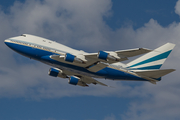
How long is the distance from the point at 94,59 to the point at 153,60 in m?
18.8

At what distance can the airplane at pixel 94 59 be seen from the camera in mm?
49838

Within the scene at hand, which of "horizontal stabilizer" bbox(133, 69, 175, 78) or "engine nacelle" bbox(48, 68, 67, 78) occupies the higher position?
"horizontal stabilizer" bbox(133, 69, 175, 78)

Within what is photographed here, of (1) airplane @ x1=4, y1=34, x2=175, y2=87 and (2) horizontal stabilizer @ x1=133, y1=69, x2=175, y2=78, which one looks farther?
(2) horizontal stabilizer @ x1=133, y1=69, x2=175, y2=78

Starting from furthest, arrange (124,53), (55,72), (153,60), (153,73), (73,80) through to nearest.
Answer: (73,80)
(55,72)
(153,60)
(153,73)
(124,53)

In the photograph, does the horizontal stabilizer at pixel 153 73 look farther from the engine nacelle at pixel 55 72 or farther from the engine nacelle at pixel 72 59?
the engine nacelle at pixel 55 72

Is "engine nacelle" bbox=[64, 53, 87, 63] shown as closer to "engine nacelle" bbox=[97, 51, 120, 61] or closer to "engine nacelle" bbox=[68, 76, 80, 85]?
"engine nacelle" bbox=[97, 51, 120, 61]

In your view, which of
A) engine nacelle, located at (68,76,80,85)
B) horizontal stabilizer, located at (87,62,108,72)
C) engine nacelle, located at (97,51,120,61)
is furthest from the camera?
engine nacelle, located at (68,76,80,85)

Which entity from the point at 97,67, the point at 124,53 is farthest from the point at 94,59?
the point at 124,53

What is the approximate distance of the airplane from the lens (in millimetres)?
49838

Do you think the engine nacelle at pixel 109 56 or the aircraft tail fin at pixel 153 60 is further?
the aircraft tail fin at pixel 153 60

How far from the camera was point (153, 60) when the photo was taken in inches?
2432

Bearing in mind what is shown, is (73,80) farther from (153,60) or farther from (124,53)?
(124,53)

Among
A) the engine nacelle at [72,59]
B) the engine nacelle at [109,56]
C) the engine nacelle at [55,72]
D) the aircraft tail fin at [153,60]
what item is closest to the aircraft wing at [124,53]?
the engine nacelle at [109,56]

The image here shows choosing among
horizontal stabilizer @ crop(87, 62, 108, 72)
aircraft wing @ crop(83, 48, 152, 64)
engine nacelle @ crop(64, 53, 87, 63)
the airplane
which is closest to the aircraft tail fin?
the airplane
